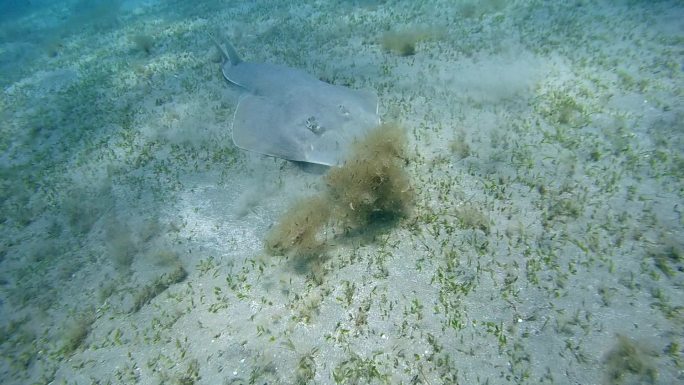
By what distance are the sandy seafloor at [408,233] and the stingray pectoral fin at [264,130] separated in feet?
1.24

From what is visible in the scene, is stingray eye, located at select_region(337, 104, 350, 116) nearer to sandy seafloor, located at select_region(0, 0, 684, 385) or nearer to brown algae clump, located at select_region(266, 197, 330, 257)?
sandy seafloor, located at select_region(0, 0, 684, 385)

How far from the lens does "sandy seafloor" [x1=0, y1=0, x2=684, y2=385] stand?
3406mm

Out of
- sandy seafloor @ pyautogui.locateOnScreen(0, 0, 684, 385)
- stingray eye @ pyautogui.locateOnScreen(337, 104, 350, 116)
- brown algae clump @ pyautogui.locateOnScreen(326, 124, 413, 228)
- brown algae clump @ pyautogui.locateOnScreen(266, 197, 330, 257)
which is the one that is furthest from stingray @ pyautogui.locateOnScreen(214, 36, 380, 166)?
brown algae clump @ pyautogui.locateOnScreen(266, 197, 330, 257)

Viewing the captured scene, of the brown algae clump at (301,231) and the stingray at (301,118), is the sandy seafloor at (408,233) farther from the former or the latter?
the stingray at (301,118)

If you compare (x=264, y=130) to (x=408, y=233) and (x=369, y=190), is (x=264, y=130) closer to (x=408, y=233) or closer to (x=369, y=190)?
(x=369, y=190)

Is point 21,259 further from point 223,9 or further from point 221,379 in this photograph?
point 223,9

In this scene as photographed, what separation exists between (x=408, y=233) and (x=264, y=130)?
3009mm

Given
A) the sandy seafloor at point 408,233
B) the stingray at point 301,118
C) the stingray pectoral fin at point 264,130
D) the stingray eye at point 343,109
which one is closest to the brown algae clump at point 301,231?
the sandy seafloor at point 408,233

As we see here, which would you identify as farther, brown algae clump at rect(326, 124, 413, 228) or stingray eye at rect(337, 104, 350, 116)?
stingray eye at rect(337, 104, 350, 116)

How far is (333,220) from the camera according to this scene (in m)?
4.66

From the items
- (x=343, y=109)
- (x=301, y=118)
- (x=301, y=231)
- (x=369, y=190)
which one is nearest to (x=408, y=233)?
(x=369, y=190)

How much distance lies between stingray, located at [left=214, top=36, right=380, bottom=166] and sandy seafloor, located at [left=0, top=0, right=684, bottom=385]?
1.47 feet

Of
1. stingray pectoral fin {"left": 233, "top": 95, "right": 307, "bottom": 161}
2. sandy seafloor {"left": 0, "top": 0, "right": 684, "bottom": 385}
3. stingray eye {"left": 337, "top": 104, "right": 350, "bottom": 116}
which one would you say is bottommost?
sandy seafloor {"left": 0, "top": 0, "right": 684, "bottom": 385}

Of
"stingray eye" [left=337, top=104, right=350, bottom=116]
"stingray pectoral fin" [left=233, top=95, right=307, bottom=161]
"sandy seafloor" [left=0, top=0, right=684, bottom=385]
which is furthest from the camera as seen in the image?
"stingray eye" [left=337, top=104, right=350, bottom=116]
